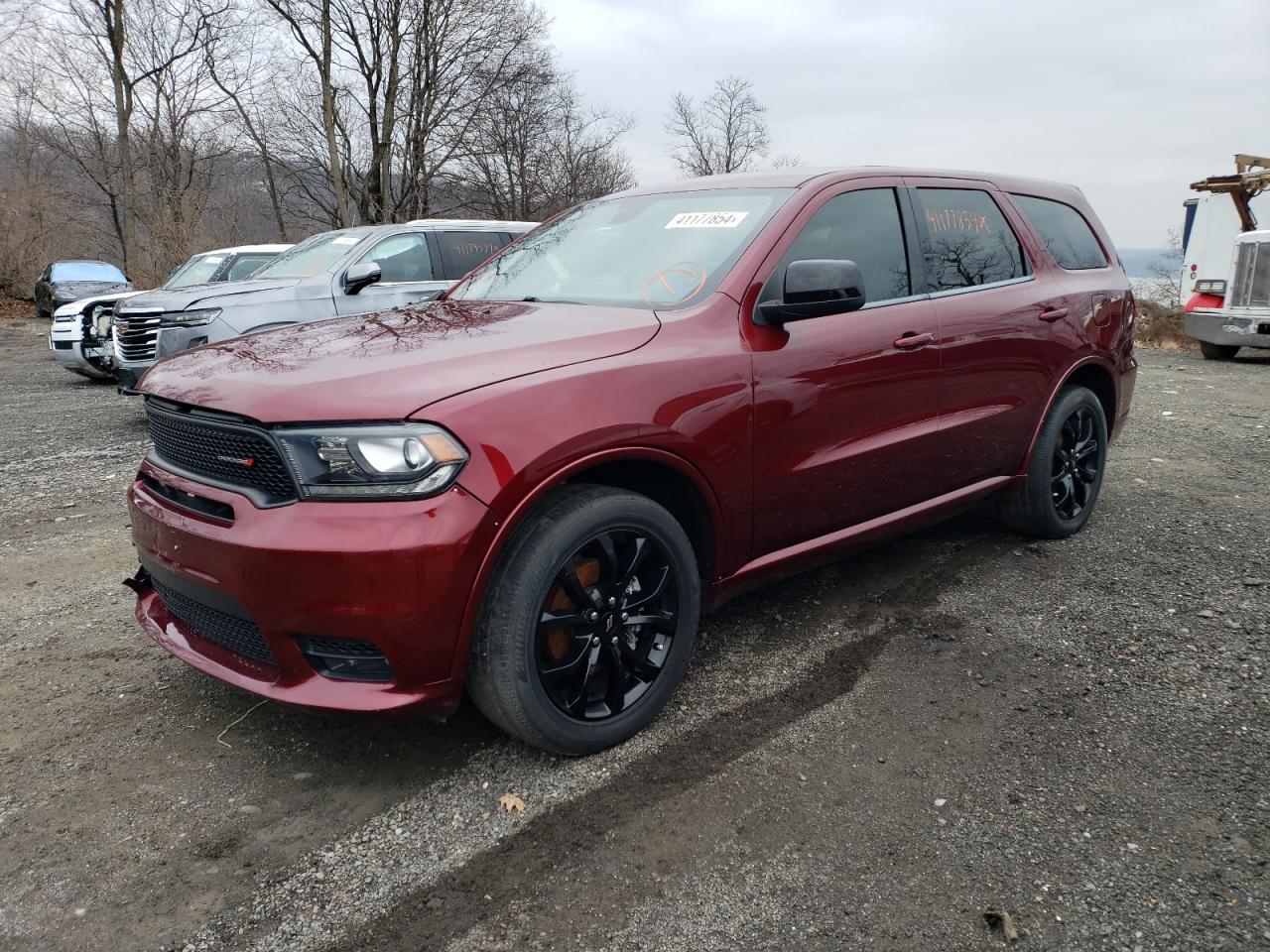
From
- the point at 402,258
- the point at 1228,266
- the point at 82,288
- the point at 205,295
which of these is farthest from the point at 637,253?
the point at 82,288

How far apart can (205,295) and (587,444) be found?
676cm

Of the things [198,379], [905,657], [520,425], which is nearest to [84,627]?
[198,379]

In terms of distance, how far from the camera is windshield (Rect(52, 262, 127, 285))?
21156 millimetres

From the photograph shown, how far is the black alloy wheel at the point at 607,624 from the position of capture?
8.25 ft

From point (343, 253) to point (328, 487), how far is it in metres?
6.71

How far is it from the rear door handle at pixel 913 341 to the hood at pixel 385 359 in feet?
3.58

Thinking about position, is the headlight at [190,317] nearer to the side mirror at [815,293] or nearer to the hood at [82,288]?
the side mirror at [815,293]

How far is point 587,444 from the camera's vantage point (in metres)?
2.45

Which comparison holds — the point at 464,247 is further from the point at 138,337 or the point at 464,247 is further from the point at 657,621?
the point at 657,621

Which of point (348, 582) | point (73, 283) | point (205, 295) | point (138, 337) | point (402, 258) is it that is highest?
point (73, 283)

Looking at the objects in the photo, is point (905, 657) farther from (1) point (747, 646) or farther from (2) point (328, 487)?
(2) point (328, 487)

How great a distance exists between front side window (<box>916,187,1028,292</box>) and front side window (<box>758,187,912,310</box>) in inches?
7.2

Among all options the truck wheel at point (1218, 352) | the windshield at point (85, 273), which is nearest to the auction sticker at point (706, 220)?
the truck wheel at point (1218, 352)

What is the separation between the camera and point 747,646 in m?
3.43
